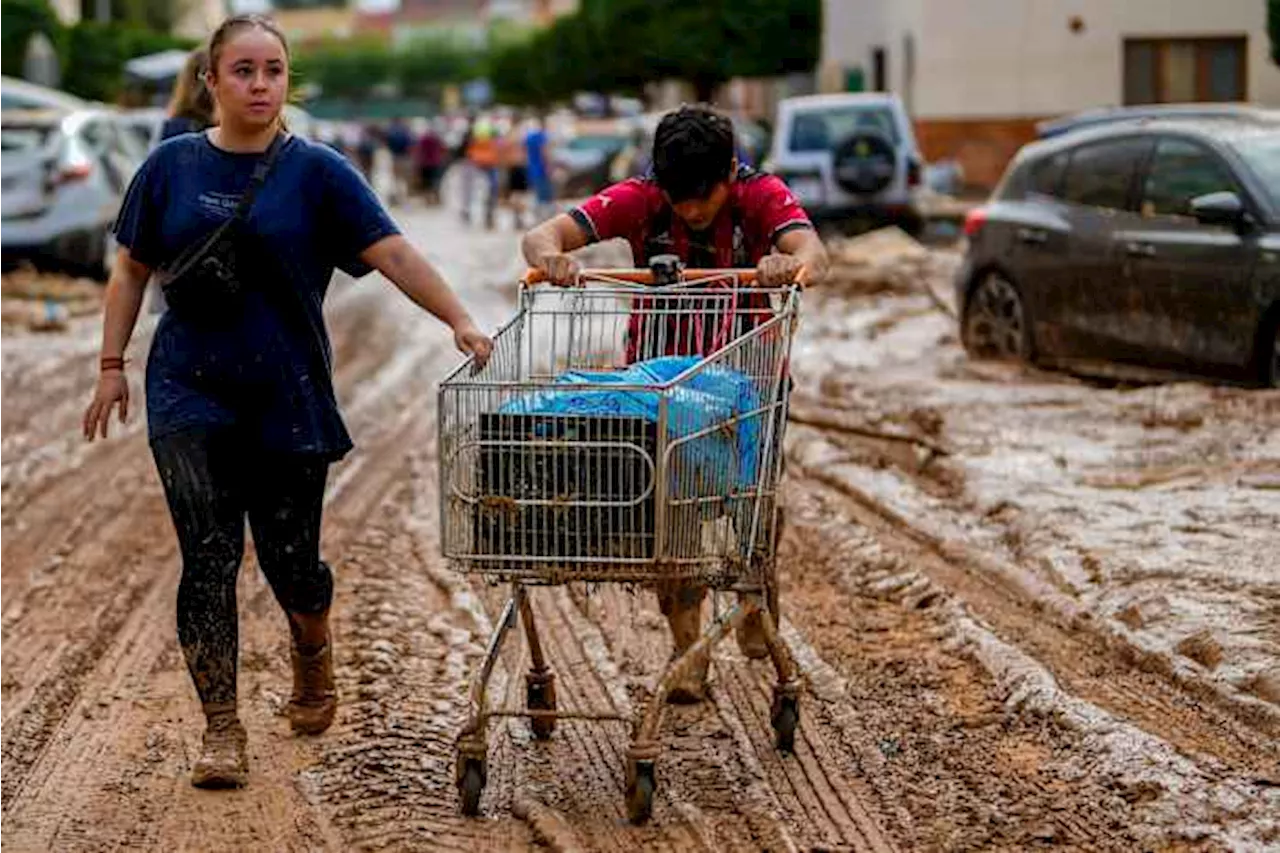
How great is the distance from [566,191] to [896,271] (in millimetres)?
20682

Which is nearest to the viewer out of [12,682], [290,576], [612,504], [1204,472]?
[612,504]

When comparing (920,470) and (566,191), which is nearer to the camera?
(920,470)

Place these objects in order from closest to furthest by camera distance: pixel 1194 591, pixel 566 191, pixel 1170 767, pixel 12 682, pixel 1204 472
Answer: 1. pixel 1170 767
2. pixel 12 682
3. pixel 1194 591
4. pixel 1204 472
5. pixel 566 191

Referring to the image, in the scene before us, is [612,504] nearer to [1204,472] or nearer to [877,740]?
[877,740]

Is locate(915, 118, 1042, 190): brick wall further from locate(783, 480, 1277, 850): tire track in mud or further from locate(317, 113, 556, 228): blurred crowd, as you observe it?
locate(783, 480, 1277, 850): tire track in mud

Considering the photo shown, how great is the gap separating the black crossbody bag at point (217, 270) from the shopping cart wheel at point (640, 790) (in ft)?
5.07

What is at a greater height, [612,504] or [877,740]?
[612,504]

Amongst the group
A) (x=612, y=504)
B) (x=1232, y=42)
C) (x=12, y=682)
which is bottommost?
(x=12, y=682)

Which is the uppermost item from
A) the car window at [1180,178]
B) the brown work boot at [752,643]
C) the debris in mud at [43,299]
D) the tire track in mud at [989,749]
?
the car window at [1180,178]

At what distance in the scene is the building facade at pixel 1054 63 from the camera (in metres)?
41.4

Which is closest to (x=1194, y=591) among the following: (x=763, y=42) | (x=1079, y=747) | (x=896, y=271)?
(x=1079, y=747)

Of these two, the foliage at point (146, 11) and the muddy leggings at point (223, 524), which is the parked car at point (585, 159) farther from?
the muddy leggings at point (223, 524)

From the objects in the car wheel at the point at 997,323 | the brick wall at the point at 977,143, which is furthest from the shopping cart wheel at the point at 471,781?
the brick wall at the point at 977,143

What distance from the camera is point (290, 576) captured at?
23.1ft
